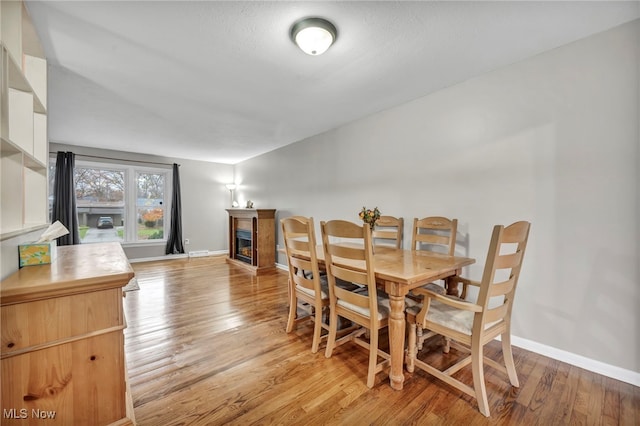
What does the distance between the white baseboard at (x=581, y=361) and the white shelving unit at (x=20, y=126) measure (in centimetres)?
337

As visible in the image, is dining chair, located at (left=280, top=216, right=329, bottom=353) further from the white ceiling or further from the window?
the window

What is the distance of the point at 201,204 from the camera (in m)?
6.41

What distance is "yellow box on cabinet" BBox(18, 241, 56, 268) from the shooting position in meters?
1.24

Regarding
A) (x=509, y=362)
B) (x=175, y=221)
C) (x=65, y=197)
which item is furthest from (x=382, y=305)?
(x=65, y=197)

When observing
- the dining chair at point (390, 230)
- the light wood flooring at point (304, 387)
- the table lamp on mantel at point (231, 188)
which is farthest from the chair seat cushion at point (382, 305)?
the table lamp on mantel at point (231, 188)

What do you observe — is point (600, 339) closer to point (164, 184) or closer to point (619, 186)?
point (619, 186)

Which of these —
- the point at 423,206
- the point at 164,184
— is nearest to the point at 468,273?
the point at 423,206

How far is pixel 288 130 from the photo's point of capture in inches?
159

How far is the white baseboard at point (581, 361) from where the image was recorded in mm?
1730

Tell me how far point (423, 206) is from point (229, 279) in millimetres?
3286

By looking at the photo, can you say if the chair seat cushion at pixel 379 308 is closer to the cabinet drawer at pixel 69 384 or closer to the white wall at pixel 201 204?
the cabinet drawer at pixel 69 384

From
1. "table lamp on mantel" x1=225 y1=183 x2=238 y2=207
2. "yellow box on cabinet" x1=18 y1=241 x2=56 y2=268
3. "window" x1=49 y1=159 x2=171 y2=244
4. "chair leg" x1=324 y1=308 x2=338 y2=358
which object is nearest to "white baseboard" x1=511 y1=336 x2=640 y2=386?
"chair leg" x1=324 y1=308 x2=338 y2=358

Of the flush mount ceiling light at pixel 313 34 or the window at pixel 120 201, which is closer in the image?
the flush mount ceiling light at pixel 313 34

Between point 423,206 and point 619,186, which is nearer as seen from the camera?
point 619,186
